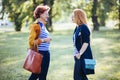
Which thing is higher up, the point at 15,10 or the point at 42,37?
the point at 42,37

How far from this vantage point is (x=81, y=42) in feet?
21.8

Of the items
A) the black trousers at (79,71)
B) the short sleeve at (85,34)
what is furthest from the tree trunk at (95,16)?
the short sleeve at (85,34)

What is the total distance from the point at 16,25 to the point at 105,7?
12.8 meters

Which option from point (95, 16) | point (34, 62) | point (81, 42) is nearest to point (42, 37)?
point (34, 62)

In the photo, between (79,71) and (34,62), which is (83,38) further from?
(34,62)

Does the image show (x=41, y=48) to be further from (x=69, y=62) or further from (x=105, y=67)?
(x=69, y=62)

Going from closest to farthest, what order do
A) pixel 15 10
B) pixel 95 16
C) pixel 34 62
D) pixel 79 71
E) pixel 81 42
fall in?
pixel 34 62 < pixel 81 42 < pixel 79 71 < pixel 15 10 < pixel 95 16

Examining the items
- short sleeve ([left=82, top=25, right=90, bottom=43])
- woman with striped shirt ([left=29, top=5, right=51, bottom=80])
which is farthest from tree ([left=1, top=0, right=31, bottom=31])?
short sleeve ([left=82, top=25, right=90, bottom=43])

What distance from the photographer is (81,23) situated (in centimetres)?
668

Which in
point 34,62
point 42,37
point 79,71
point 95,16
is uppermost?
point 42,37

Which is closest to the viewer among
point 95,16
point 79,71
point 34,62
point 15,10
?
point 34,62

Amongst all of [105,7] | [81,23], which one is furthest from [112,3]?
[81,23]

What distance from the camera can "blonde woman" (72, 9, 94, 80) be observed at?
6.61 meters

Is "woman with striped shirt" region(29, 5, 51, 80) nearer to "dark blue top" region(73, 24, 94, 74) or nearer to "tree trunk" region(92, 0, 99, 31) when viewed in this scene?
"dark blue top" region(73, 24, 94, 74)
